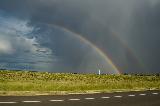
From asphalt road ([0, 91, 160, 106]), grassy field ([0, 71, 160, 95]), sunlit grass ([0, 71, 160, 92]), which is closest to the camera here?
asphalt road ([0, 91, 160, 106])

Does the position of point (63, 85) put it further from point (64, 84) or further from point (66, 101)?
point (66, 101)

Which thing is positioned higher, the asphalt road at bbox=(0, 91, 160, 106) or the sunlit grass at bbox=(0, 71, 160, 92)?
the sunlit grass at bbox=(0, 71, 160, 92)

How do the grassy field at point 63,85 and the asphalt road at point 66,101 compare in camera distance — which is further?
the grassy field at point 63,85

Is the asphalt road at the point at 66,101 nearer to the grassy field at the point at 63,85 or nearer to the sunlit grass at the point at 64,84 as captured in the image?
the grassy field at the point at 63,85

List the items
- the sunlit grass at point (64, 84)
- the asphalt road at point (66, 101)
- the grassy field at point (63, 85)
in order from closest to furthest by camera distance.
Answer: the asphalt road at point (66, 101) < the grassy field at point (63, 85) < the sunlit grass at point (64, 84)

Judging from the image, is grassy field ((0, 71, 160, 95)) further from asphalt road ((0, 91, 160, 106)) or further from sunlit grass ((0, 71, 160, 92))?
asphalt road ((0, 91, 160, 106))

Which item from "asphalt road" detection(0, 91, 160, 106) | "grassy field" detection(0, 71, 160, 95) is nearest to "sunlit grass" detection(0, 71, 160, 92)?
"grassy field" detection(0, 71, 160, 95)

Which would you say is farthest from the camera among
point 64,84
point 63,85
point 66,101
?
point 64,84

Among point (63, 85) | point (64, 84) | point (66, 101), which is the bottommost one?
point (66, 101)

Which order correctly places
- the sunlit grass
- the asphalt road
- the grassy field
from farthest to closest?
the sunlit grass, the grassy field, the asphalt road

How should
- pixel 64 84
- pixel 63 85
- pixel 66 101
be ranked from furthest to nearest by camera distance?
pixel 64 84 < pixel 63 85 < pixel 66 101

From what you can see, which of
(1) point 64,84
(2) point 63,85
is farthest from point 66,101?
(1) point 64,84

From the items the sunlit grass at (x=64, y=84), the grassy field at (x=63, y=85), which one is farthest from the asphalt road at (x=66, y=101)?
the sunlit grass at (x=64, y=84)

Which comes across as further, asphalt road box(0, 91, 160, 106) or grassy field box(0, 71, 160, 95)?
grassy field box(0, 71, 160, 95)
